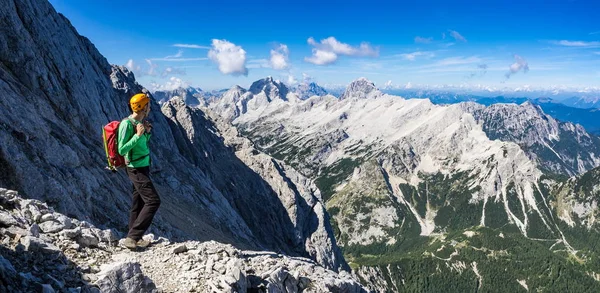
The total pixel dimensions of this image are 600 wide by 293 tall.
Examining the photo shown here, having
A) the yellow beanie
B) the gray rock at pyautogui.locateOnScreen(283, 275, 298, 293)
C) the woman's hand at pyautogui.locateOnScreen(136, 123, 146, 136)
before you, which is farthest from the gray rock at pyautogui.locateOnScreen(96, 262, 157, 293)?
the gray rock at pyautogui.locateOnScreen(283, 275, 298, 293)

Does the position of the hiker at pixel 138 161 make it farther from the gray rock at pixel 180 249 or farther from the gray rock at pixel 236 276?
the gray rock at pixel 236 276

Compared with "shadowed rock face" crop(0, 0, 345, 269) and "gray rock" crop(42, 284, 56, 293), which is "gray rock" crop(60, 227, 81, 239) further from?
"shadowed rock face" crop(0, 0, 345, 269)

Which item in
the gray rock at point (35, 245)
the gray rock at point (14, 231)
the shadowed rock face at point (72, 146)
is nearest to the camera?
the gray rock at point (35, 245)

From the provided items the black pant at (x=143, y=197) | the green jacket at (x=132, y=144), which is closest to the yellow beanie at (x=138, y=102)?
the green jacket at (x=132, y=144)

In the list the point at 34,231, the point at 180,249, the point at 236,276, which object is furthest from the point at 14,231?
the point at 236,276

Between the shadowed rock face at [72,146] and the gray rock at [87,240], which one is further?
the shadowed rock face at [72,146]

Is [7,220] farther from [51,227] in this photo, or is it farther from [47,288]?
[47,288]
